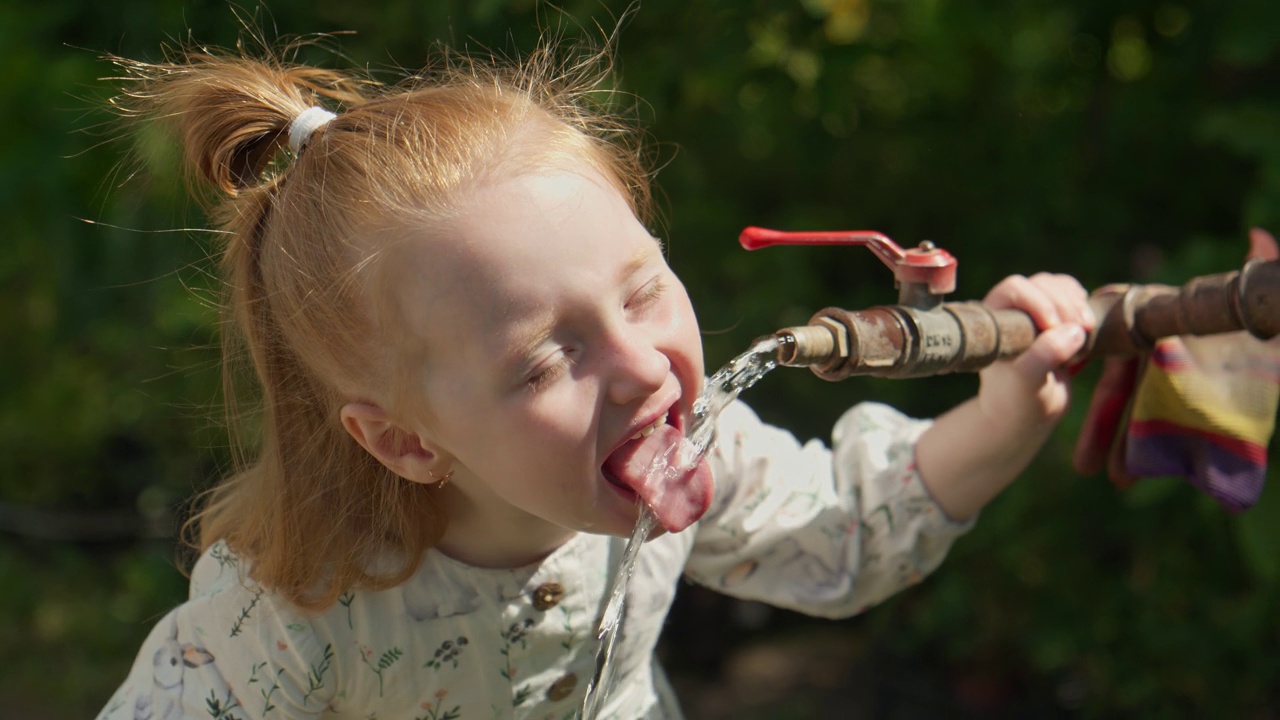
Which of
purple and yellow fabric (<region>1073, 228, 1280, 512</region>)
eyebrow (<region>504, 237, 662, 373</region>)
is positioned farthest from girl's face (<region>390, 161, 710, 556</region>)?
purple and yellow fabric (<region>1073, 228, 1280, 512</region>)

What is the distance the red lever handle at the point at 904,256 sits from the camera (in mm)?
1256

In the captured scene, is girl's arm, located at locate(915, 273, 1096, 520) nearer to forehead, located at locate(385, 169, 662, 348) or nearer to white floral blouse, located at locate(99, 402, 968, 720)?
white floral blouse, located at locate(99, 402, 968, 720)

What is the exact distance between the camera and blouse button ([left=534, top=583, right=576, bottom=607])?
1359 millimetres

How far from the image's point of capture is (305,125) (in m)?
1.28

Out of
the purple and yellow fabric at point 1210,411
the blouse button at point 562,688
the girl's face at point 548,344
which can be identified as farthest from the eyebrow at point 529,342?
the purple and yellow fabric at point 1210,411

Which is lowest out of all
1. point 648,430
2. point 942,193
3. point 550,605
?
point 942,193

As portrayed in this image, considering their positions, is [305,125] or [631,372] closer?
[631,372]

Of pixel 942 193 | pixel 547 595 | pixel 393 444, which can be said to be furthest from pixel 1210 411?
pixel 942 193

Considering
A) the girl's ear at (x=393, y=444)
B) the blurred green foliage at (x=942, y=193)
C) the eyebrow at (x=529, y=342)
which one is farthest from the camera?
the blurred green foliage at (x=942, y=193)

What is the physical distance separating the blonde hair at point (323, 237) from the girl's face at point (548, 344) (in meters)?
0.04

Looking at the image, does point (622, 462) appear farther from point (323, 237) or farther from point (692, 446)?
point (323, 237)

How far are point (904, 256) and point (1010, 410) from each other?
21cm

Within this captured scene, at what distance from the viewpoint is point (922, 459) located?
1432mm

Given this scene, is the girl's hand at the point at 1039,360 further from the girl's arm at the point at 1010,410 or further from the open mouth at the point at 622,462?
the open mouth at the point at 622,462
